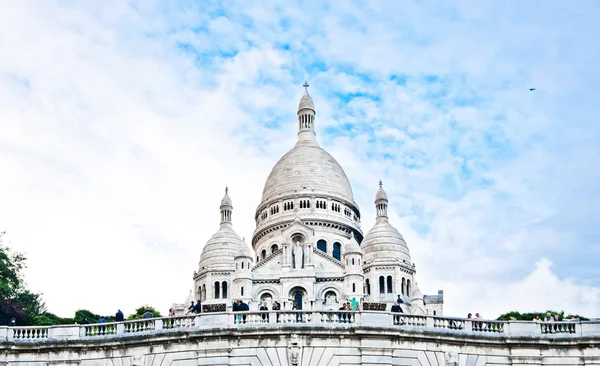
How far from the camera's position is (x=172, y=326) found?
40.6 metres

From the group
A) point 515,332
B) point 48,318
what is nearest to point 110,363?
point 515,332

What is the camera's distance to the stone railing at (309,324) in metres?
39.8

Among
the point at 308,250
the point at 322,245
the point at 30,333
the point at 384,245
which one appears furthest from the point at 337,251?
the point at 30,333

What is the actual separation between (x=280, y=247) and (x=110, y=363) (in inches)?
3737

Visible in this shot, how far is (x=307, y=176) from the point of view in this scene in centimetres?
14538

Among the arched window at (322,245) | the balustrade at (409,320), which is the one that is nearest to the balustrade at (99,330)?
the balustrade at (409,320)

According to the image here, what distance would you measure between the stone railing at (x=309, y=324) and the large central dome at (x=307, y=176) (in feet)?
336

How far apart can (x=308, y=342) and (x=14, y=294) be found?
205 ft

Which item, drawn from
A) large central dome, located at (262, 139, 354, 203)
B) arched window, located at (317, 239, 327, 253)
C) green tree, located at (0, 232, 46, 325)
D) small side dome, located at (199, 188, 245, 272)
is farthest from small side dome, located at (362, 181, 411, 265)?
green tree, located at (0, 232, 46, 325)

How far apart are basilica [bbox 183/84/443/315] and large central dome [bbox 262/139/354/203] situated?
0.45 feet

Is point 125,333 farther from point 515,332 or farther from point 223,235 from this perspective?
point 223,235

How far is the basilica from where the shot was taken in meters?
125

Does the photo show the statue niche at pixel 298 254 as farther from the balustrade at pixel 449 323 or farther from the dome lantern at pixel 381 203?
the balustrade at pixel 449 323

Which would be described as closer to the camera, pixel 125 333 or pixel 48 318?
pixel 125 333
